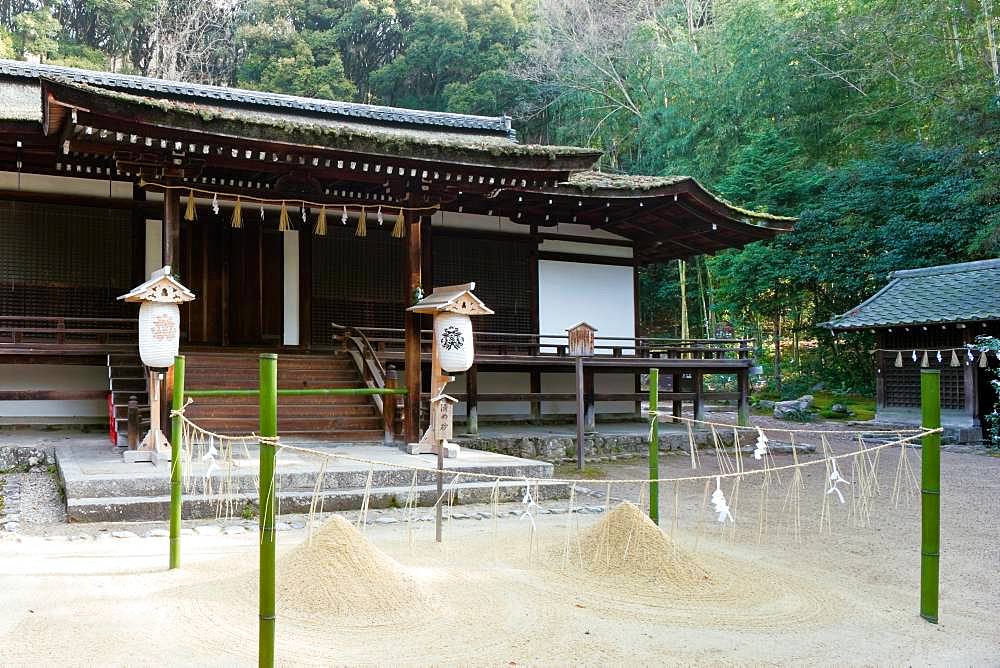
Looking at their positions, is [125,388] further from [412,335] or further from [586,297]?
[586,297]

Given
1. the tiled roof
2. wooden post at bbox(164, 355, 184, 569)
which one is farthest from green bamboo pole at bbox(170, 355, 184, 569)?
the tiled roof

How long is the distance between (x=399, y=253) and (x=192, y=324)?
3.37 metres

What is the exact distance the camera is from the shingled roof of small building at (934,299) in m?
14.5

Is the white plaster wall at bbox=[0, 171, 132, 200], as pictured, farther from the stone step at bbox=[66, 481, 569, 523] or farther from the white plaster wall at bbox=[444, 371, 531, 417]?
the white plaster wall at bbox=[444, 371, 531, 417]

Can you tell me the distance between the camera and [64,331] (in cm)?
955

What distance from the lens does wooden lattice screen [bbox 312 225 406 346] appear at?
11.8 metres

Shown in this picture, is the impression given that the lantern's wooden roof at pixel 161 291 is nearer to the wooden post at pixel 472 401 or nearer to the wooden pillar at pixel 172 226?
the wooden pillar at pixel 172 226

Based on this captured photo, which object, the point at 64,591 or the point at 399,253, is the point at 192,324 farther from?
the point at 64,591

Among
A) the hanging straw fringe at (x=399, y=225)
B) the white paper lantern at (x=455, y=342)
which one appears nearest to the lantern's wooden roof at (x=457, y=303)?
the white paper lantern at (x=455, y=342)

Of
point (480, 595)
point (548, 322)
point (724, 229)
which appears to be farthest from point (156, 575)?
point (724, 229)

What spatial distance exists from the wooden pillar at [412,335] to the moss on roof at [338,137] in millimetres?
969

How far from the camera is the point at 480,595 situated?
15.1 feet

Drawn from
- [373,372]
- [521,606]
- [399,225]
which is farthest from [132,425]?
[521,606]

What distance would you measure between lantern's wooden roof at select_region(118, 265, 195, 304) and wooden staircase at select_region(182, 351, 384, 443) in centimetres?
204
